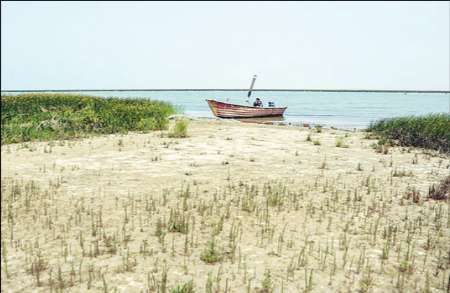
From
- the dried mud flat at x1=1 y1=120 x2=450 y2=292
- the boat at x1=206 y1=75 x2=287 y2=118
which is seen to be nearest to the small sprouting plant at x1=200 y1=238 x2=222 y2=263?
the dried mud flat at x1=1 y1=120 x2=450 y2=292

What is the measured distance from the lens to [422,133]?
21.5 meters

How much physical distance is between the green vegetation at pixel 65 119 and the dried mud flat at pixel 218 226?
4.20m

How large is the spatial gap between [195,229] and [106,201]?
2.60 metres

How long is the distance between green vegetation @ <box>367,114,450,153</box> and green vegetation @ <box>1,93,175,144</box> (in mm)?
13500

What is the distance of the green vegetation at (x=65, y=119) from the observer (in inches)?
742

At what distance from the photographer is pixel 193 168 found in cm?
1342

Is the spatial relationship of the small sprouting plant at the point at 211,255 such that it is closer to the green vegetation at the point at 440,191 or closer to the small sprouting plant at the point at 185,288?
the small sprouting plant at the point at 185,288

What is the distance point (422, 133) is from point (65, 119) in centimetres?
1919

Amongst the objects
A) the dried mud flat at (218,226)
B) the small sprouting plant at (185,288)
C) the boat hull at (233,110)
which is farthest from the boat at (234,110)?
the small sprouting plant at (185,288)

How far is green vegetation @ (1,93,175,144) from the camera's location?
18844 mm

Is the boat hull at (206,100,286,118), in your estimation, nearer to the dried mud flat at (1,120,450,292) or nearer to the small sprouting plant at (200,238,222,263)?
the dried mud flat at (1,120,450,292)

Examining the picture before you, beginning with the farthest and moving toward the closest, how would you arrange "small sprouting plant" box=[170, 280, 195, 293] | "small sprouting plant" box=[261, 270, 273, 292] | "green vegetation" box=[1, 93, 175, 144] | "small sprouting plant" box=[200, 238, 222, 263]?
"green vegetation" box=[1, 93, 175, 144], "small sprouting plant" box=[200, 238, 222, 263], "small sprouting plant" box=[261, 270, 273, 292], "small sprouting plant" box=[170, 280, 195, 293]

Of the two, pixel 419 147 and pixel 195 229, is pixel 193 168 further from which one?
pixel 419 147

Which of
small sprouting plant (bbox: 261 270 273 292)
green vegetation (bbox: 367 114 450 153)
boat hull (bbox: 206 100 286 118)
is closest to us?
small sprouting plant (bbox: 261 270 273 292)
